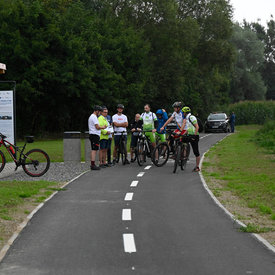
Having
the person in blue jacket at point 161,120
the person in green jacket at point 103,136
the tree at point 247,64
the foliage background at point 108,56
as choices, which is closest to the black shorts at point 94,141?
the person in green jacket at point 103,136


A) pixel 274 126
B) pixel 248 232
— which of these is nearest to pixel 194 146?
pixel 248 232

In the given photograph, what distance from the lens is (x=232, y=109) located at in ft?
201

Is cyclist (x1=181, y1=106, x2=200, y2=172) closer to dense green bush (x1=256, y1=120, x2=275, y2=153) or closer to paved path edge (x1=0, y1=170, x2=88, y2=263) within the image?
paved path edge (x1=0, y1=170, x2=88, y2=263)

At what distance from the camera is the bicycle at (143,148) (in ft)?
59.0

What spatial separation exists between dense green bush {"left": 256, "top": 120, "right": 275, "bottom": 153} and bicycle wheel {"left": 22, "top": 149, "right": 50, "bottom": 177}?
1142 cm

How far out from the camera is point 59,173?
1593 centimetres

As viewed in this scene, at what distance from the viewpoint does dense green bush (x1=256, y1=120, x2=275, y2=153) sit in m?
26.4

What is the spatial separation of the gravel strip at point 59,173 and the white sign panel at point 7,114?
1302 millimetres

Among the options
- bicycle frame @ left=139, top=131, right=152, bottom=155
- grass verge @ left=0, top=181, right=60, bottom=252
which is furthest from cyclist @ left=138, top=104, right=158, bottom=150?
grass verge @ left=0, top=181, right=60, bottom=252

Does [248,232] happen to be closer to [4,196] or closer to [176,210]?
[176,210]

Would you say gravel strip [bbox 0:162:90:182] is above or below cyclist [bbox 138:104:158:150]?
below

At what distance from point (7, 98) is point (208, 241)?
432 inches


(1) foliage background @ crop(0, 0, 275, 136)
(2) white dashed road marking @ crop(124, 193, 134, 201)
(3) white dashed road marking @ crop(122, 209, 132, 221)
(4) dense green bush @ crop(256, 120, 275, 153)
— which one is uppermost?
(1) foliage background @ crop(0, 0, 275, 136)

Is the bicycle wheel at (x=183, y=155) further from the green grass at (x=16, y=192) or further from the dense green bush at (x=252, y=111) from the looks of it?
the dense green bush at (x=252, y=111)
